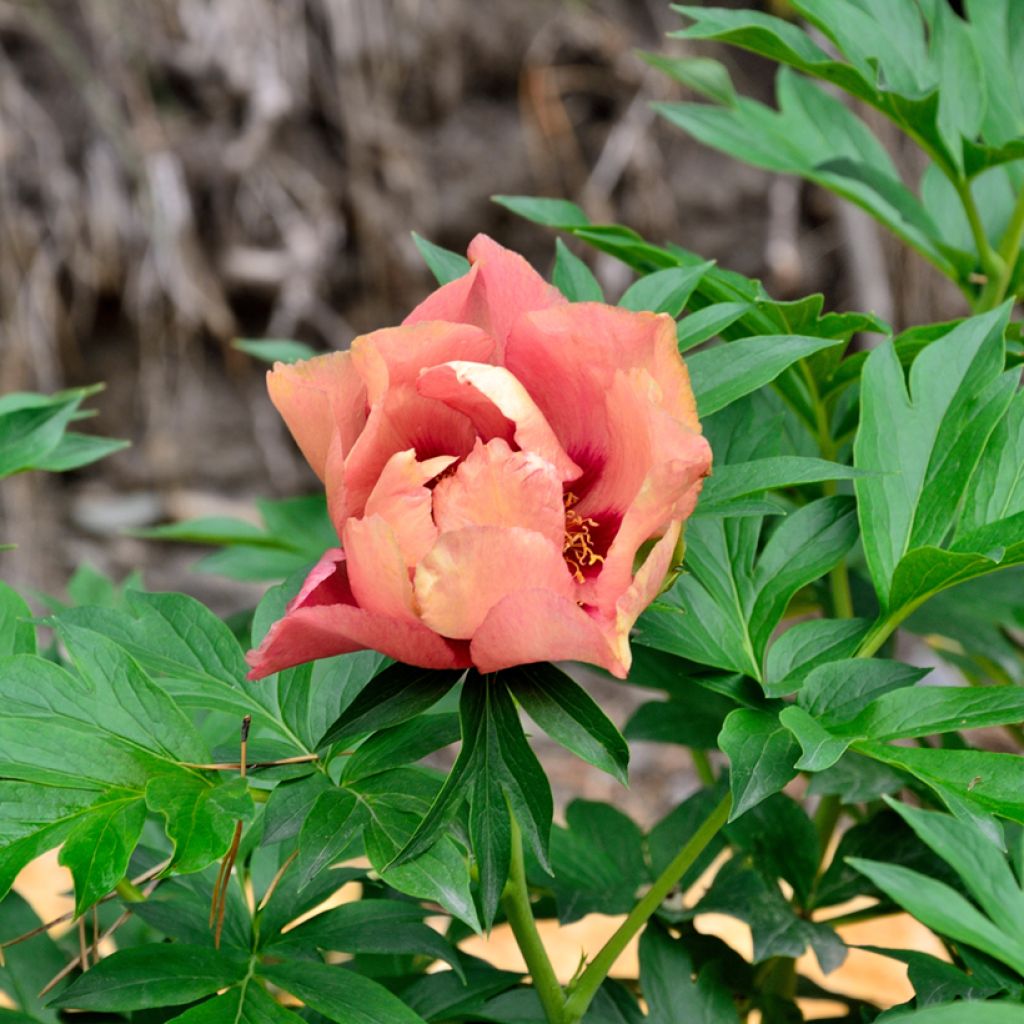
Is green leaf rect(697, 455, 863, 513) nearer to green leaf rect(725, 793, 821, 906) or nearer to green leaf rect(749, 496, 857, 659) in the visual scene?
green leaf rect(749, 496, 857, 659)

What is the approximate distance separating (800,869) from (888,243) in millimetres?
2165

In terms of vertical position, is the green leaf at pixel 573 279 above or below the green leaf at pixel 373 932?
above

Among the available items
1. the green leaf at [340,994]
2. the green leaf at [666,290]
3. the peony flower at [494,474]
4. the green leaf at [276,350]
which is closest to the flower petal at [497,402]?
the peony flower at [494,474]

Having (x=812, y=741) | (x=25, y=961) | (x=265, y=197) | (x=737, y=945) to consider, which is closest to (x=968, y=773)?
(x=812, y=741)

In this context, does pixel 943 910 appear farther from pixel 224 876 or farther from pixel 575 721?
pixel 224 876

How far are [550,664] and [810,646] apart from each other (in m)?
0.13

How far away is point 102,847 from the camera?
16.5 inches

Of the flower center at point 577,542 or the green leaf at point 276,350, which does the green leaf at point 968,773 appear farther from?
the green leaf at point 276,350

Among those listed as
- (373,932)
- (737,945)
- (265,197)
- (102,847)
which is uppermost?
(102,847)

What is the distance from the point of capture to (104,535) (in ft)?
8.76

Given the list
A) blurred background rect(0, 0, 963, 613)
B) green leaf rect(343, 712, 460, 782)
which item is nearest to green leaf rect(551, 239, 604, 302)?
green leaf rect(343, 712, 460, 782)

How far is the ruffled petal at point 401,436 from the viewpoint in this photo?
0.42 meters

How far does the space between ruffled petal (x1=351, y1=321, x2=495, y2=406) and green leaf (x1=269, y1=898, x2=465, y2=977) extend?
0.23m

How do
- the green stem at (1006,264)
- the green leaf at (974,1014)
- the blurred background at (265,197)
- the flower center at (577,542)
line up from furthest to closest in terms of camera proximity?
the blurred background at (265,197)
the green stem at (1006,264)
the flower center at (577,542)
the green leaf at (974,1014)
